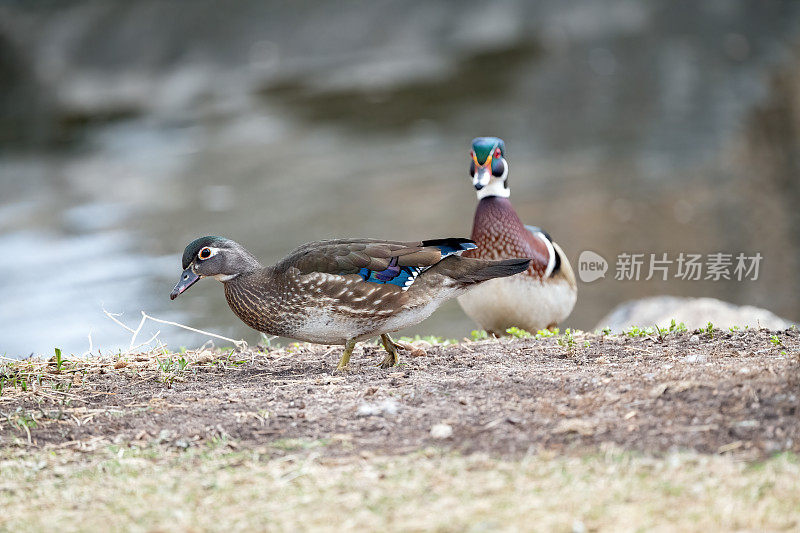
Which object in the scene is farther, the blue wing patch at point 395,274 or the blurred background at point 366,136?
the blurred background at point 366,136

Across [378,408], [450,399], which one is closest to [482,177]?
[450,399]

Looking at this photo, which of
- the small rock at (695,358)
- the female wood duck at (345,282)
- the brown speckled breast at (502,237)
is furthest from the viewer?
the brown speckled breast at (502,237)

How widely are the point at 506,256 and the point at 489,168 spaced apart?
574 mm

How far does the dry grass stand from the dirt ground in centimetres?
16

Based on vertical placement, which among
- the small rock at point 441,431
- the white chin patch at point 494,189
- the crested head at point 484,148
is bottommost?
the small rock at point 441,431

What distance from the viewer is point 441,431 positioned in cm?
375

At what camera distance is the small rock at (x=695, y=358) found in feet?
14.8

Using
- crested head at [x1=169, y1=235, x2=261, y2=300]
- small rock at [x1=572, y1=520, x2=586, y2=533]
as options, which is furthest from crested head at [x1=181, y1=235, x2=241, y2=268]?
small rock at [x1=572, y1=520, x2=586, y2=533]

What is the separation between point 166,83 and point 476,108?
18.8 feet

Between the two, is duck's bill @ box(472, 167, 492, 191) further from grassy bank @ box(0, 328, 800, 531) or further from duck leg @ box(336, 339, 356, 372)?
duck leg @ box(336, 339, 356, 372)

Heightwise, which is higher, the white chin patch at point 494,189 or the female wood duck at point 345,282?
the white chin patch at point 494,189

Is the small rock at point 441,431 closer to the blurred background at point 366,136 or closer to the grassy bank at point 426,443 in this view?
the grassy bank at point 426,443

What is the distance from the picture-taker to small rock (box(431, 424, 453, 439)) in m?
3.72
